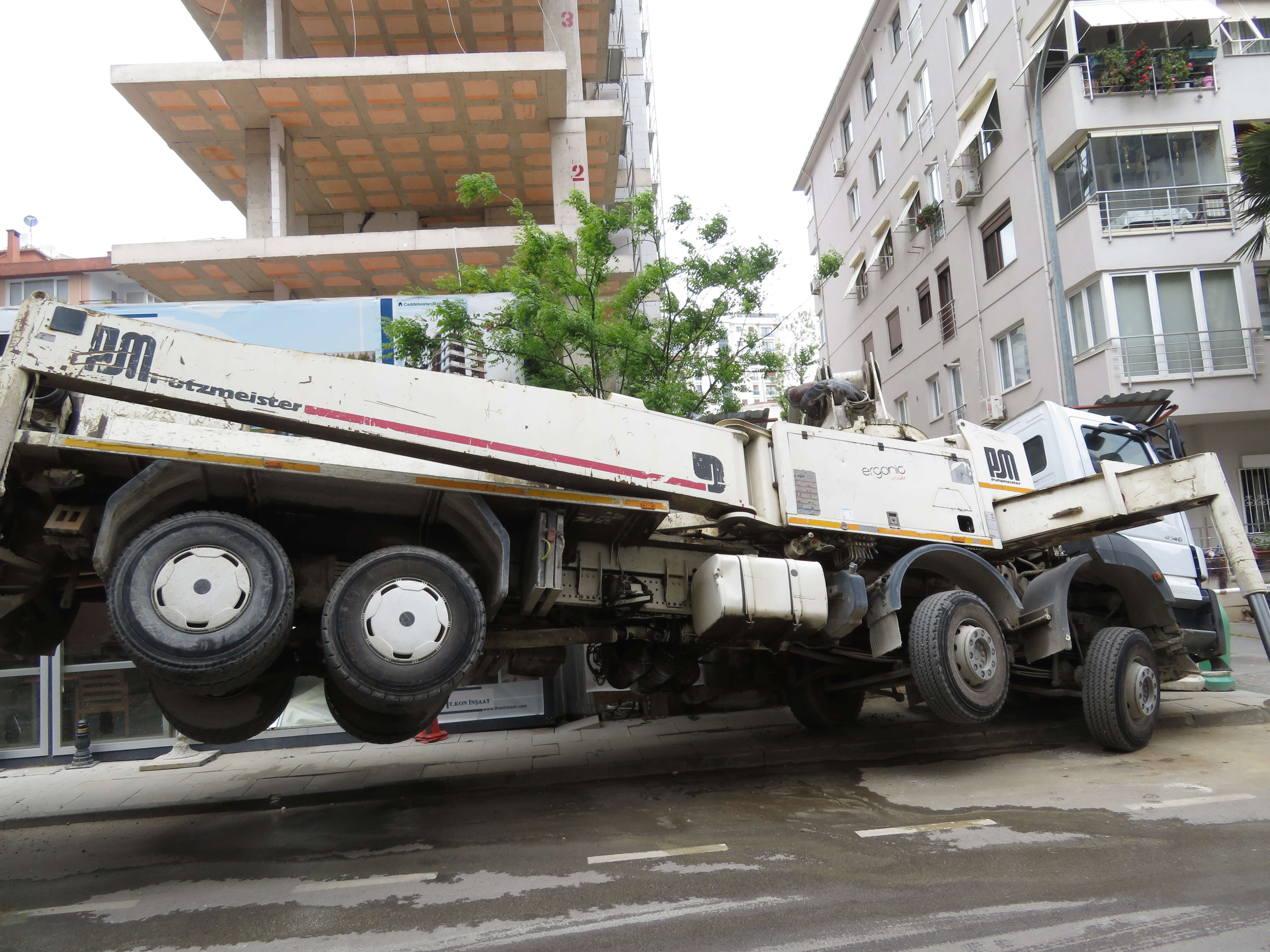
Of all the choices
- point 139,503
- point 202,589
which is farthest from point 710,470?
point 139,503

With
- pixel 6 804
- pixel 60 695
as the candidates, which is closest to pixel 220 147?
pixel 60 695

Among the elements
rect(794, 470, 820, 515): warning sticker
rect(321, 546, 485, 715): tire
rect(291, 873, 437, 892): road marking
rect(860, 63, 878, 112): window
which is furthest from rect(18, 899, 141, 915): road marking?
rect(860, 63, 878, 112): window

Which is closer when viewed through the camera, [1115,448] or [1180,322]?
[1115,448]

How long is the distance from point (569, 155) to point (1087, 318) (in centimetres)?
1110

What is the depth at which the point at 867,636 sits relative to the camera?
22.6 ft

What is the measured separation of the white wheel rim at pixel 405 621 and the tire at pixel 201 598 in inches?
17.1

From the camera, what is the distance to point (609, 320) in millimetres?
11984

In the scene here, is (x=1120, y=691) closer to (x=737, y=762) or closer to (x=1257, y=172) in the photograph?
(x=737, y=762)

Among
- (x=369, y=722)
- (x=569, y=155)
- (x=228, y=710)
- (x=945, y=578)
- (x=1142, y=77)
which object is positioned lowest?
(x=369, y=722)

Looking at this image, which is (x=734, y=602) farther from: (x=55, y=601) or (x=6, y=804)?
(x=6, y=804)

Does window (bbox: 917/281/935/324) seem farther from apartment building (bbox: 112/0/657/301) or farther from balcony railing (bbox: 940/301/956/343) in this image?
apartment building (bbox: 112/0/657/301)

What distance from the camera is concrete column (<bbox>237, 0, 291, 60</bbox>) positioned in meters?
18.3

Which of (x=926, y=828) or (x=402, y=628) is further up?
(x=402, y=628)

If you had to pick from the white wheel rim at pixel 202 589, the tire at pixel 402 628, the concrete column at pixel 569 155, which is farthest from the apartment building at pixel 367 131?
the white wheel rim at pixel 202 589
